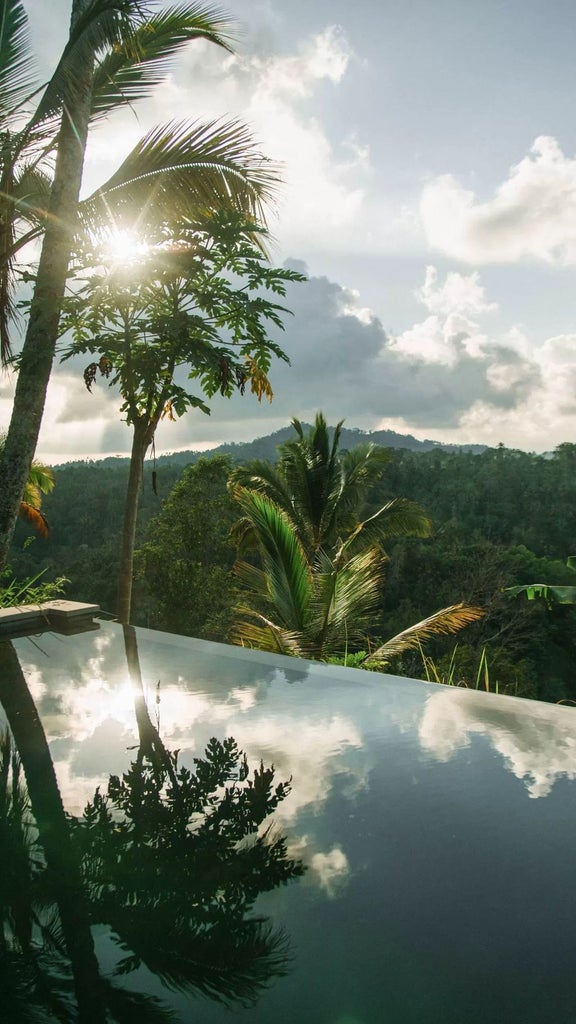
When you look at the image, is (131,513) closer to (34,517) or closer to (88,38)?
(88,38)

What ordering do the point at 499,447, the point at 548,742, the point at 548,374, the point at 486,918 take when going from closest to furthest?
1. the point at 486,918
2. the point at 548,742
3. the point at 548,374
4. the point at 499,447

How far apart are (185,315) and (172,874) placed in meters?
4.00

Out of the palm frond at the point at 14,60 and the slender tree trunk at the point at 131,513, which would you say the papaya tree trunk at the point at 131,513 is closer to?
the slender tree trunk at the point at 131,513

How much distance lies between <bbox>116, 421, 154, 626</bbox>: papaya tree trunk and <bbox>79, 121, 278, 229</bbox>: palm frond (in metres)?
1.96

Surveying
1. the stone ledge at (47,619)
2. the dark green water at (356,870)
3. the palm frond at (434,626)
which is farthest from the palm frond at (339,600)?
the dark green water at (356,870)

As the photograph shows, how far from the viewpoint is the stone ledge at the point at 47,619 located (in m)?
3.55

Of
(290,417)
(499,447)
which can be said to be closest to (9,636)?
(290,417)

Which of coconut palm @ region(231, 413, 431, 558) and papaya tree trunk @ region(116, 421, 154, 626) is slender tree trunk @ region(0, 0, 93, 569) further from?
coconut palm @ region(231, 413, 431, 558)

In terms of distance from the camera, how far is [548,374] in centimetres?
1141

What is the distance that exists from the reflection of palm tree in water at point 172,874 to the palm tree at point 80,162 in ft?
10.3

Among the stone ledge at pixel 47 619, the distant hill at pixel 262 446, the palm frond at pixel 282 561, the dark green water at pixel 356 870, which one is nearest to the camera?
the dark green water at pixel 356 870

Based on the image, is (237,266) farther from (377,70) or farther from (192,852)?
(192,852)

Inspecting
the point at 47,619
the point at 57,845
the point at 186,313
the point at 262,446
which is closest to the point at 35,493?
the point at 186,313

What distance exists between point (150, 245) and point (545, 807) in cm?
462
